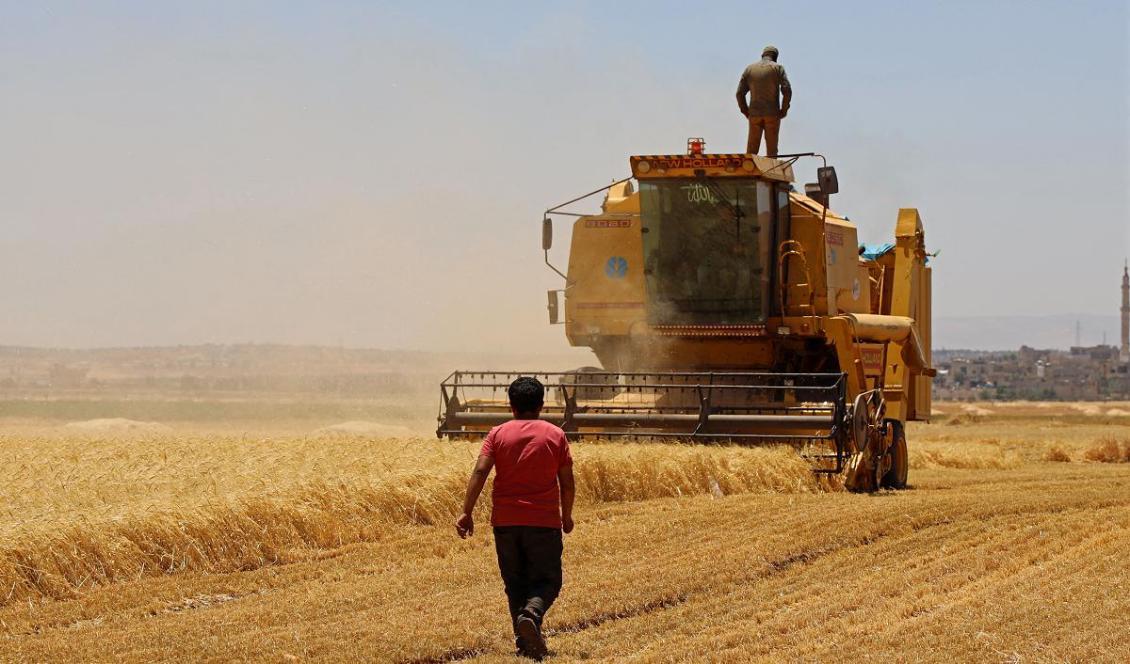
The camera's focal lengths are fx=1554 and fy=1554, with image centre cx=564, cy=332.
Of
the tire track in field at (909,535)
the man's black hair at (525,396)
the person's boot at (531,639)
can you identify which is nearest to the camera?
the person's boot at (531,639)

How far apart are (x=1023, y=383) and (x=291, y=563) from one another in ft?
552

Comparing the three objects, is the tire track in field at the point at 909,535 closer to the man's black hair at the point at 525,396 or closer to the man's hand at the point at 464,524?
the man's hand at the point at 464,524

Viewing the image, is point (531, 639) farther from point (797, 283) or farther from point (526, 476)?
point (797, 283)

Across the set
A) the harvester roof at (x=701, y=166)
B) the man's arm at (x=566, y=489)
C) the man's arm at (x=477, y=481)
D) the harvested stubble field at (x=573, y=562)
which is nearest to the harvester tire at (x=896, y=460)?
the harvested stubble field at (x=573, y=562)

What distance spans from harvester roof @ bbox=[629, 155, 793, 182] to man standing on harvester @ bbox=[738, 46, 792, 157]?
160 cm

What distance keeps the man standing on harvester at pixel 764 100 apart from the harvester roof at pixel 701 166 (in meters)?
1.60

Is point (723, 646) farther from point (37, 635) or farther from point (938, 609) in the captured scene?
point (37, 635)

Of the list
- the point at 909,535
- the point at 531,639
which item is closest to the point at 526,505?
the point at 531,639

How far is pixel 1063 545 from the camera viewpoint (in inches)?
474

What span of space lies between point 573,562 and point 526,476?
3.20 meters

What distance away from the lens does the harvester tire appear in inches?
706

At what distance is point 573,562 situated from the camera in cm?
1155

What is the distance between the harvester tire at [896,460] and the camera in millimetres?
17922

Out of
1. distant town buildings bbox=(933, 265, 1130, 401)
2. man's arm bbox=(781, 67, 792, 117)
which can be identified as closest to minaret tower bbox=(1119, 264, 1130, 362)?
distant town buildings bbox=(933, 265, 1130, 401)
